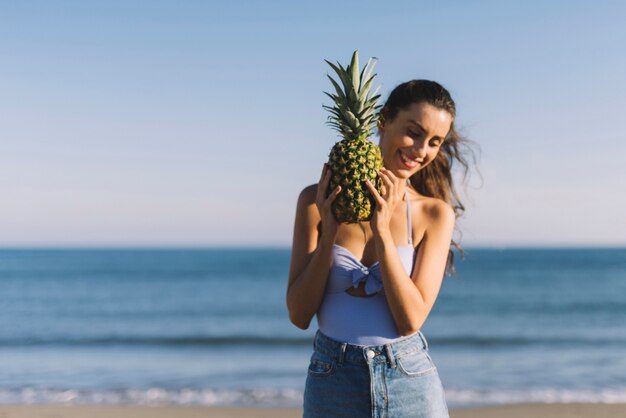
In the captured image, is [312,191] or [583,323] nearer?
A: [312,191]

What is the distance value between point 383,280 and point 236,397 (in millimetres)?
9491

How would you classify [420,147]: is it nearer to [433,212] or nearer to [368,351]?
[433,212]

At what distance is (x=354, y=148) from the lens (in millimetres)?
2912

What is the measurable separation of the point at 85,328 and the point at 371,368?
23.2 meters

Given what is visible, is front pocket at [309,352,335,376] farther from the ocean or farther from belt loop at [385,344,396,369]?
the ocean

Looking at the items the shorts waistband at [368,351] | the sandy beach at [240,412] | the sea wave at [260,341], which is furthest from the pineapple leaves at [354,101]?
the sea wave at [260,341]

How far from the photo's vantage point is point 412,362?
3.06 m

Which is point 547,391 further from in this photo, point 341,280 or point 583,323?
point 583,323

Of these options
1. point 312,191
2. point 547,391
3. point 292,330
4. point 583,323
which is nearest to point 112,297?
point 292,330

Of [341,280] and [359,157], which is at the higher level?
[359,157]

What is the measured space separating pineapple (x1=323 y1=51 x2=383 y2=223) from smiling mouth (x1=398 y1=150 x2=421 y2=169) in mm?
240

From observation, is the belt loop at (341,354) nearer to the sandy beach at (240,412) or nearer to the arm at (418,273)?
the arm at (418,273)

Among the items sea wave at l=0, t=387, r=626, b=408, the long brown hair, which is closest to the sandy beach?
sea wave at l=0, t=387, r=626, b=408

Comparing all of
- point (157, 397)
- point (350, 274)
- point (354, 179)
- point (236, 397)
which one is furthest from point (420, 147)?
point (157, 397)
